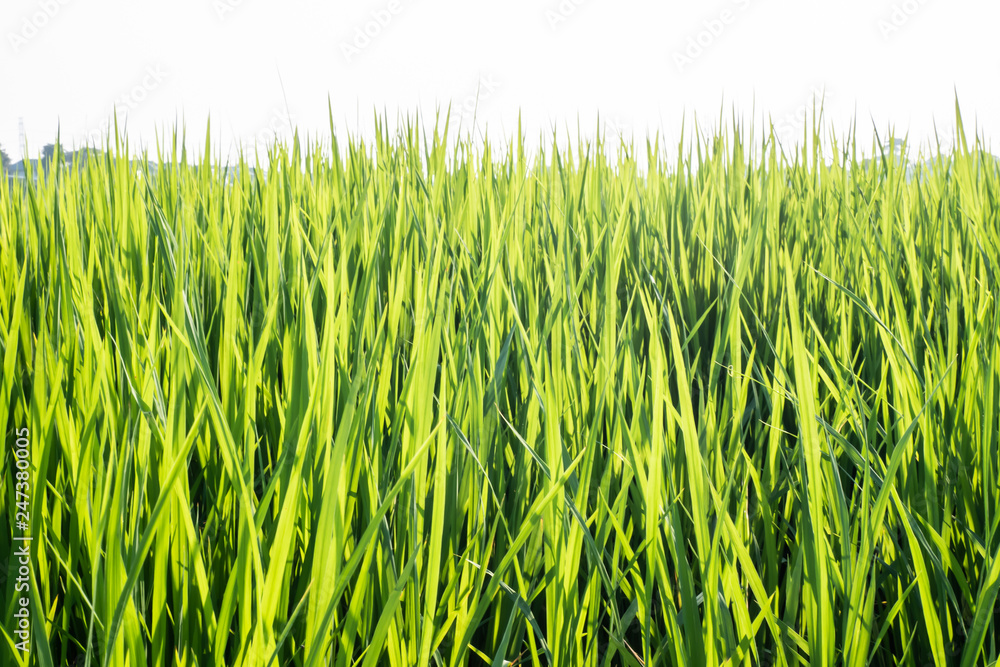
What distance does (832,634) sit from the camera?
52 cm

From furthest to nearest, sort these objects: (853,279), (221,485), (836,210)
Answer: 1. (836,210)
2. (853,279)
3. (221,485)

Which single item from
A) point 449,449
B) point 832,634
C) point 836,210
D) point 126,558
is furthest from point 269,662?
point 836,210

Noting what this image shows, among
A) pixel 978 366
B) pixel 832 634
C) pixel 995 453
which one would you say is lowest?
pixel 832 634

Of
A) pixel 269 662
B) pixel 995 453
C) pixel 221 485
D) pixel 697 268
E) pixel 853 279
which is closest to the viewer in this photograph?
pixel 269 662

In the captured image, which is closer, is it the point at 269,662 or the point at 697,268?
the point at 269,662

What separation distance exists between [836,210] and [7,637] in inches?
72.2

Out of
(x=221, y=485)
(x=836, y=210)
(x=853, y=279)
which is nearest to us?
(x=221, y=485)

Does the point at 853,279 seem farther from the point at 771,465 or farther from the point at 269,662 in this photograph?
the point at 269,662

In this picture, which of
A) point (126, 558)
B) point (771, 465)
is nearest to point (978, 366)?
point (771, 465)

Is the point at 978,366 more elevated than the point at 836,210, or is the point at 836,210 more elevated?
the point at 836,210

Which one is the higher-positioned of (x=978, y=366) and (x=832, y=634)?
(x=978, y=366)

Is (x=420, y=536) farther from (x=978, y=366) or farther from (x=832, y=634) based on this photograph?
(x=978, y=366)

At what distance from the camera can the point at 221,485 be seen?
1.98 ft

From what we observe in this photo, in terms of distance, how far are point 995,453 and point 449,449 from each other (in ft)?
2.16
